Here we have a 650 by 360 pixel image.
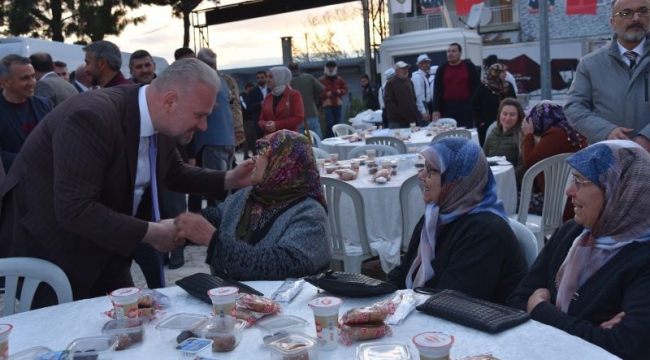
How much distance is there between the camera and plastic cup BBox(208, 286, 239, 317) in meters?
1.85

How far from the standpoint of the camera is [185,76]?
8.25 feet

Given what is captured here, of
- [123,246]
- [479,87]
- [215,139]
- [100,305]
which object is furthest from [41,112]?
[479,87]

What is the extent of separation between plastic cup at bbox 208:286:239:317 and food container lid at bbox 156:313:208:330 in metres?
0.06

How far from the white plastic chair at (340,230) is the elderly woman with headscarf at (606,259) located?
2072 millimetres

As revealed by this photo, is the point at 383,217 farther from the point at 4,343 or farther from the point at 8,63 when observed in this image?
the point at 4,343

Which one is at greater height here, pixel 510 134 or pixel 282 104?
pixel 282 104

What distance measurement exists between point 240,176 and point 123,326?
140 cm

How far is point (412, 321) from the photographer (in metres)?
1.88

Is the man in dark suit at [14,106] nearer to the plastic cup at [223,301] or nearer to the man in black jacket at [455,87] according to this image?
the plastic cup at [223,301]

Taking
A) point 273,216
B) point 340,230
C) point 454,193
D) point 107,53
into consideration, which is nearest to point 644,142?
point 454,193

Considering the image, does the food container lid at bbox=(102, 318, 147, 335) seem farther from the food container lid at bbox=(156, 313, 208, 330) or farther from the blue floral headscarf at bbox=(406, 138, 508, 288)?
the blue floral headscarf at bbox=(406, 138, 508, 288)

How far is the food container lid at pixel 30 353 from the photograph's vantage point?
5.41ft

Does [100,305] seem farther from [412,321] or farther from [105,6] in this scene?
[105,6]

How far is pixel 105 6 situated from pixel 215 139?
505 inches
